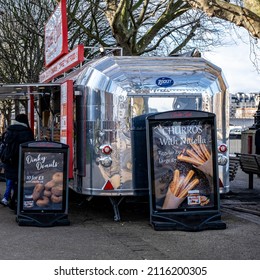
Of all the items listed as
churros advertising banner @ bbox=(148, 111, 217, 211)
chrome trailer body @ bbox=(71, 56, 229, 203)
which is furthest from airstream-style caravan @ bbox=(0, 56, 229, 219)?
churros advertising banner @ bbox=(148, 111, 217, 211)

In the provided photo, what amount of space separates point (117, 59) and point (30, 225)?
3.14 metres

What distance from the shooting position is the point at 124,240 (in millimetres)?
8641

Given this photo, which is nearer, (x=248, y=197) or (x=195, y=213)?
(x=195, y=213)

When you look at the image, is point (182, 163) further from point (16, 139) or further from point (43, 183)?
point (16, 139)

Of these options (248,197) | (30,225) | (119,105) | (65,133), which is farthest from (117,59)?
(248,197)

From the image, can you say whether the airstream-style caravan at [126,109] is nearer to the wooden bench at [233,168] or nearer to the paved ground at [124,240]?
the paved ground at [124,240]

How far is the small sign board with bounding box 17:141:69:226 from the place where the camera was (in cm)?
975

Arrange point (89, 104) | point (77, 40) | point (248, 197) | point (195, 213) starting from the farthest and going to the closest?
point (77, 40), point (248, 197), point (89, 104), point (195, 213)

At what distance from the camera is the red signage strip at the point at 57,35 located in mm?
12328

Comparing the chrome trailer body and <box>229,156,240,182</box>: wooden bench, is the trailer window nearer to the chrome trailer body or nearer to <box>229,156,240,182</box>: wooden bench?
the chrome trailer body

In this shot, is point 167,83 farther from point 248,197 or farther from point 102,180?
point 248,197

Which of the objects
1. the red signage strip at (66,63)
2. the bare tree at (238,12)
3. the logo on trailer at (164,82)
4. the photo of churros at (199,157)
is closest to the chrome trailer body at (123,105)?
the logo on trailer at (164,82)

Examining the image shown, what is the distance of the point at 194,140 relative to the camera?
31.4 ft

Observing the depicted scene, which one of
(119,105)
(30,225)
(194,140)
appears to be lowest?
(30,225)
